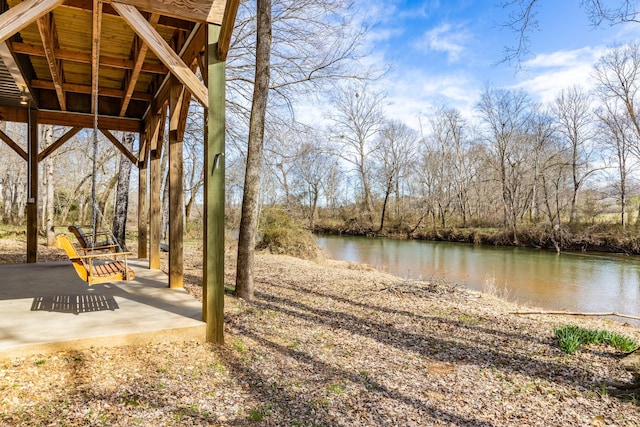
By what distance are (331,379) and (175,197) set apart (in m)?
3.20

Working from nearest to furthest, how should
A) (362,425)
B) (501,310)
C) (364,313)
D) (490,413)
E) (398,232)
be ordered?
(362,425) → (490,413) → (364,313) → (501,310) → (398,232)

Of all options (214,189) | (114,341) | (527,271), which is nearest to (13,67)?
(214,189)

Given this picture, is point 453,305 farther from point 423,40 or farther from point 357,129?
point 357,129

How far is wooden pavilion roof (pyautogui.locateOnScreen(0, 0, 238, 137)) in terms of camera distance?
3227mm

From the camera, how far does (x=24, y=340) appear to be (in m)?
2.99

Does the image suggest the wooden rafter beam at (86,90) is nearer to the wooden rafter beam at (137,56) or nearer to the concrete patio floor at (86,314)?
the wooden rafter beam at (137,56)

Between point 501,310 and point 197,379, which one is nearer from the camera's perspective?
point 197,379

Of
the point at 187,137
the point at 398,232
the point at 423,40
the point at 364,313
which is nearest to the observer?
the point at 364,313

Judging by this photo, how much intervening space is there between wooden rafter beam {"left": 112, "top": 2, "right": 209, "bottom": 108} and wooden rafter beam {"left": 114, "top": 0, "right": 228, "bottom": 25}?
18cm

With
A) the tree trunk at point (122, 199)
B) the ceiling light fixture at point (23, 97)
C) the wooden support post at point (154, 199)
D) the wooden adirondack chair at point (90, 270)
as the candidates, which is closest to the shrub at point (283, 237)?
the tree trunk at point (122, 199)

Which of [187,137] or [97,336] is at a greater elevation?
[187,137]

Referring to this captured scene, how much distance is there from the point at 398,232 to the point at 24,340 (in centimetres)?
2303

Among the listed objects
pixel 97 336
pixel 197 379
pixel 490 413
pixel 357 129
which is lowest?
pixel 490 413

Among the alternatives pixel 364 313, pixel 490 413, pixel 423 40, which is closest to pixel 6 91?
pixel 364 313
